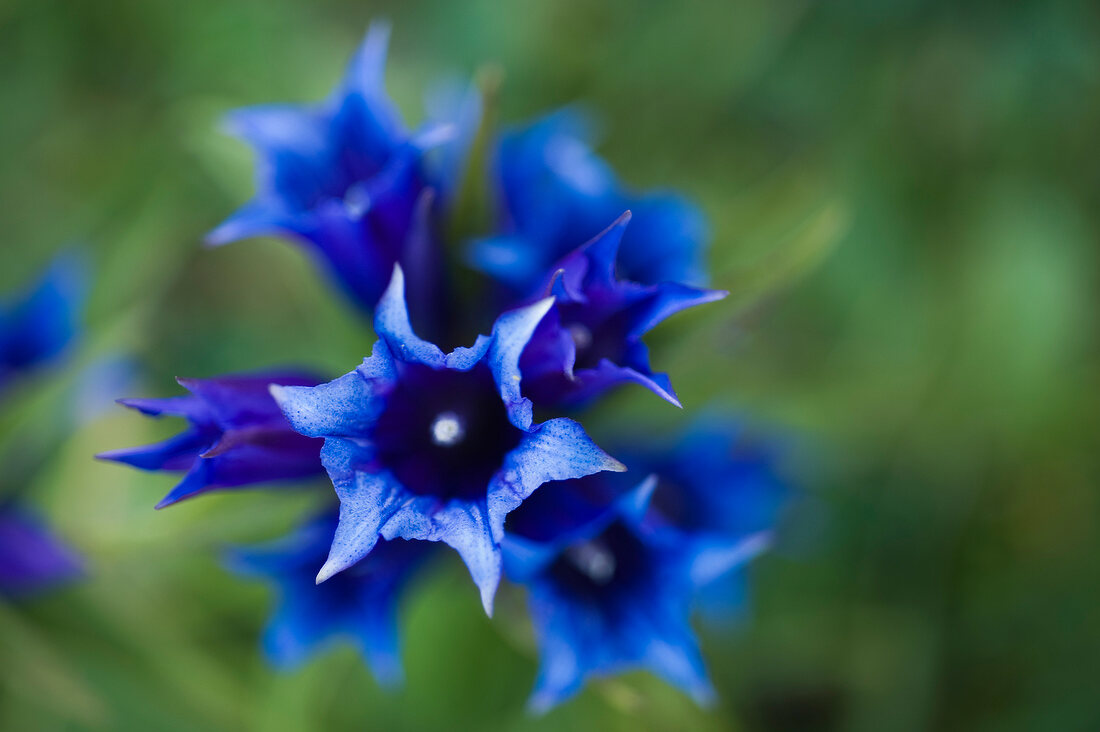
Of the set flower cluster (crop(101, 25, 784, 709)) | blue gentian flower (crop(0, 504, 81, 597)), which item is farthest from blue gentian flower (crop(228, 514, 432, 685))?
blue gentian flower (crop(0, 504, 81, 597))

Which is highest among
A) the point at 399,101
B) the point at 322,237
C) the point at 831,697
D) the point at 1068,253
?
the point at 322,237

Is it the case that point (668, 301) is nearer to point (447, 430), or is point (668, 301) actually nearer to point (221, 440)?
point (447, 430)

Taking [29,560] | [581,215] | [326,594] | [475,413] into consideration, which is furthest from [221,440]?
[29,560]

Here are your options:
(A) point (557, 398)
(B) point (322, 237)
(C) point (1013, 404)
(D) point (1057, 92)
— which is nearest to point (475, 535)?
(A) point (557, 398)

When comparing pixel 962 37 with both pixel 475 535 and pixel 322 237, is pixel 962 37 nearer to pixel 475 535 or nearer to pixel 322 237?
pixel 322 237

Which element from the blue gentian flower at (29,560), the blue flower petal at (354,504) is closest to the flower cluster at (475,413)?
the blue flower petal at (354,504)

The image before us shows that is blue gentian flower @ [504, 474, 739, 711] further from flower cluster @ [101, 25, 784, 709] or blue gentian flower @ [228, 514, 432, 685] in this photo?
blue gentian flower @ [228, 514, 432, 685]
